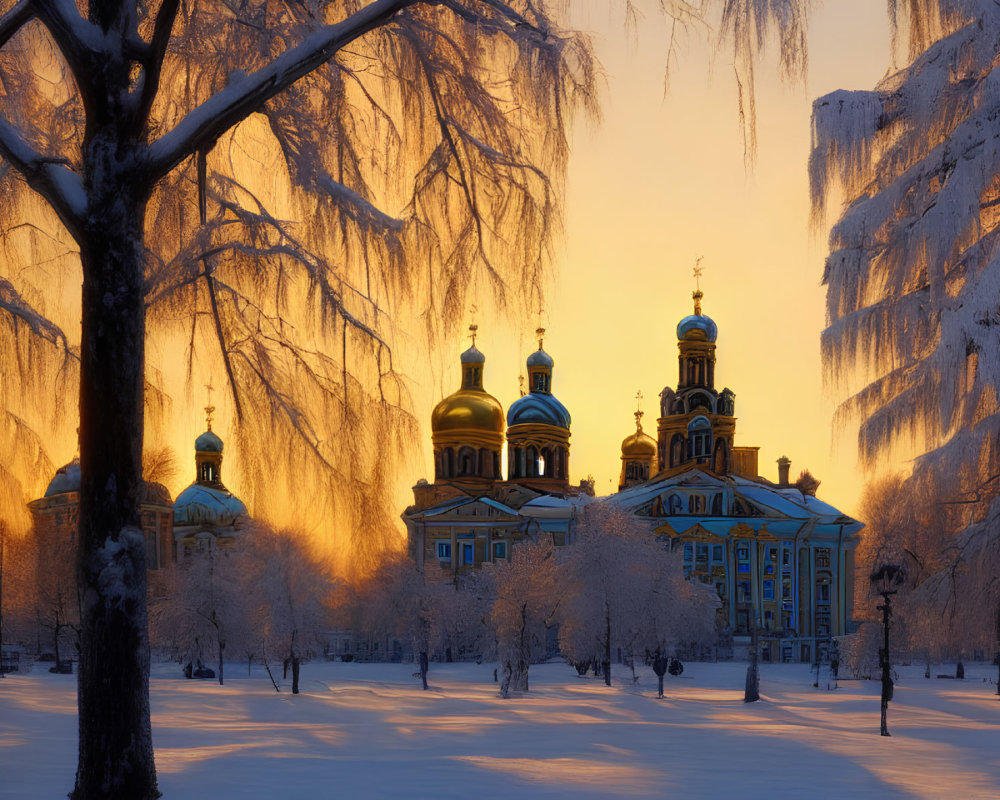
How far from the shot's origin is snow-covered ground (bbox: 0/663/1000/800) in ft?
36.0

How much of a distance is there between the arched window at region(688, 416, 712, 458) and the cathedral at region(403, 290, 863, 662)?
89 mm

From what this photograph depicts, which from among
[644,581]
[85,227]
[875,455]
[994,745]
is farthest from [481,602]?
[85,227]

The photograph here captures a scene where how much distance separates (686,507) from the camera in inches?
3329

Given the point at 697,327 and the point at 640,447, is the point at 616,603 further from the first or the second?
the point at 640,447

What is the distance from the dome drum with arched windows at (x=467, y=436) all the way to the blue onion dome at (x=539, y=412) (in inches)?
72.9

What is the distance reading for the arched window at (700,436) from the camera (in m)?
90.5

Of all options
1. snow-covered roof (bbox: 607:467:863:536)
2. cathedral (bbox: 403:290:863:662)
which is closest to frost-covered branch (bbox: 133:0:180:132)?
cathedral (bbox: 403:290:863:662)

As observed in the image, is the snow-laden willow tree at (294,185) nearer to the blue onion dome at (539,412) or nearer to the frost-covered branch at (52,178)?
the frost-covered branch at (52,178)

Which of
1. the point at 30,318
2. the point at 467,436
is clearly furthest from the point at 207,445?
the point at 30,318

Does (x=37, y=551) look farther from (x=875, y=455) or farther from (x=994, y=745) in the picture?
(x=875, y=455)

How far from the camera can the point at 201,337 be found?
11.9 m

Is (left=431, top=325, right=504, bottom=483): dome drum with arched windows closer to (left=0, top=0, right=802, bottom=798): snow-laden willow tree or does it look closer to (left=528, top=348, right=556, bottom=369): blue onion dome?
(left=528, top=348, right=556, bottom=369): blue onion dome

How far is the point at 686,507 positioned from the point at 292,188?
75.0 meters

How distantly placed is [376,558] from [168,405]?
2.83 metres
